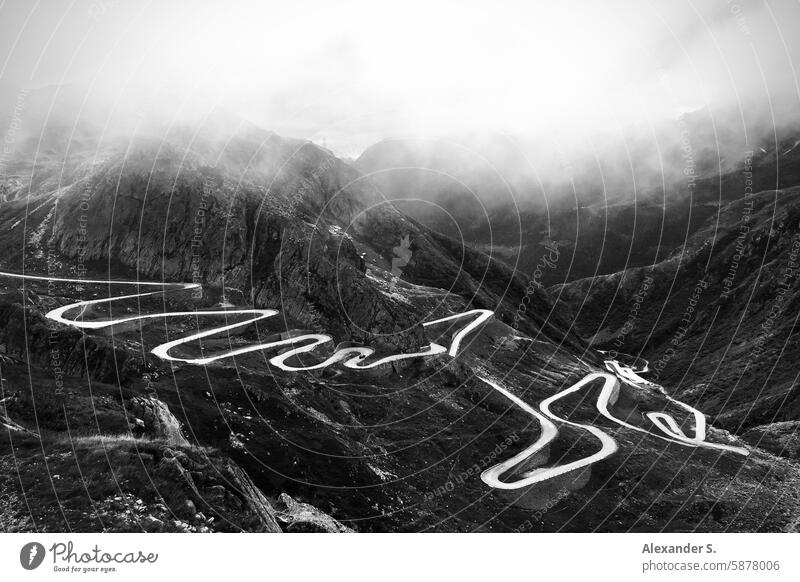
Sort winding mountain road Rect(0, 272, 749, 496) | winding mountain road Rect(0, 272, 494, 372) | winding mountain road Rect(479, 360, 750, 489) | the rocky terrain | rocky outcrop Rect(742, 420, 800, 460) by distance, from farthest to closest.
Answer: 1. rocky outcrop Rect(742, 420, 800, 460)
2. winding mountain road Rect(0, 272, 494, 372)
3. winding mountain road Rect(0, 272, 749, 496)
4. winding mountain road Rect(479, 360, 750, 489)
5. the rocky terrain

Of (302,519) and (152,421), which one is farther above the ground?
(152,421)

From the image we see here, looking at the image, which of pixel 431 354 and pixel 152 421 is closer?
pixel 152 421

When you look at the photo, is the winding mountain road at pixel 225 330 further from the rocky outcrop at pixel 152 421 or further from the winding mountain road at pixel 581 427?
the rocky outcrop at pixel 152 421

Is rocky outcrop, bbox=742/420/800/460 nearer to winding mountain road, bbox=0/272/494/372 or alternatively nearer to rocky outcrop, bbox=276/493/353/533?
winding mountain road, bbox=0/272/494/372

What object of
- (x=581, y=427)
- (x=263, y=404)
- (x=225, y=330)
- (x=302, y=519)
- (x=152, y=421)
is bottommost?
(x=581, y=427)

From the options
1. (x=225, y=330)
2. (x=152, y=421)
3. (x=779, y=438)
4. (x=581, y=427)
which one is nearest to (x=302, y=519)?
(x=152, y=421)

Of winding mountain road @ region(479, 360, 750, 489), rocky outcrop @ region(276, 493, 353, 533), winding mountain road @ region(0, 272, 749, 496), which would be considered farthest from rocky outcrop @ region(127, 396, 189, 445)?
winding mountain road @ region(479, 360, 750, 489)

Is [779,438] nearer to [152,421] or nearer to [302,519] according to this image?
[302,519]

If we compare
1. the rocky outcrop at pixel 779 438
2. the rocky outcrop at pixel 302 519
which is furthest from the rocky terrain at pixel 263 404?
the rocky outcrop at pixel 779 438

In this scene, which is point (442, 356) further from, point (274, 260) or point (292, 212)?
point (292, 212)

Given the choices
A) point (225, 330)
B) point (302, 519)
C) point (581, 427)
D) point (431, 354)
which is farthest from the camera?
point (431, 354)

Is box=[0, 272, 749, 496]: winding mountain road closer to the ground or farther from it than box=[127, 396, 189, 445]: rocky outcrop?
closer to the ground
